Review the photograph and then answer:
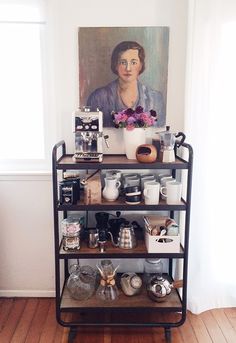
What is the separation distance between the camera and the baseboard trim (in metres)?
2.24

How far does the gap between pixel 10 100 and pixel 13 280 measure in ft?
4.04

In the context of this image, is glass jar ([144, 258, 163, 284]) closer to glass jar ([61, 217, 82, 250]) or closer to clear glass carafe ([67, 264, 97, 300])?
clear glass carafe ([67, 264, 97, 300])

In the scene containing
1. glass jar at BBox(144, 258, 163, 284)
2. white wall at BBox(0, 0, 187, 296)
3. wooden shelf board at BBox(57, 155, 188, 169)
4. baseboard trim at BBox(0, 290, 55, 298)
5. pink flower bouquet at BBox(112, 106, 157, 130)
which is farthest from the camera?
baseboard trim at BBox(0, 290, 55, 298)

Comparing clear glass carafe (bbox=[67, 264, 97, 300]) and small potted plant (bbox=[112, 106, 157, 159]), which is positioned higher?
small potted plant (bbox=[112, 106, 157, 159])

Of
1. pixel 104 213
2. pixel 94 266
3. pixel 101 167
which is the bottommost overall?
pixel 94 266

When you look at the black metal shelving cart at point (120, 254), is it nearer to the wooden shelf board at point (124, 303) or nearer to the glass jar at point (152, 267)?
the wooden shelf board at point (124, 303)

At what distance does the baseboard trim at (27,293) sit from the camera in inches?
88.2

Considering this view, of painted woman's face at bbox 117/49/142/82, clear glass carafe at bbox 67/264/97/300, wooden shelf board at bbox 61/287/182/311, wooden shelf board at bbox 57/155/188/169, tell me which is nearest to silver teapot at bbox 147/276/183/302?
wooden shelf board at bbox 61/287/182/311

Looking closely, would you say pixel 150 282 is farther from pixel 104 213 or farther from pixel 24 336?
pixel 24 336

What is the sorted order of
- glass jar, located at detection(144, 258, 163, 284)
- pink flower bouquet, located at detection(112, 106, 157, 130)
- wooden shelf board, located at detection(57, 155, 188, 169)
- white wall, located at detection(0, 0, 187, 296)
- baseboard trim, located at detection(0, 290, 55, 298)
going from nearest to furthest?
wooden shelf board, located at detection(57, 155, 188, 169) < pink flower bouquet, located at detection(112, 106, 157, 130) < white wall, located at detection(0, 0, 187, 296) < glass jar, located at detection(144, 258, 163, 284) < baseboard trim, located at detection(0, 290, 55, 298)

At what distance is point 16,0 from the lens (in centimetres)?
193

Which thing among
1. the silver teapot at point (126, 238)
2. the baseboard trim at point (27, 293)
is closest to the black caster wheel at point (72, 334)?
the baseboard trim at point (27, 293)

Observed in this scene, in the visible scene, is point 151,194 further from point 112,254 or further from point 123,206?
point 112,254

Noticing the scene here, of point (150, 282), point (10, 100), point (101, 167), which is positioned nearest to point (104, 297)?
point (150, 282)
